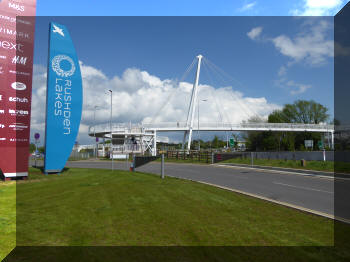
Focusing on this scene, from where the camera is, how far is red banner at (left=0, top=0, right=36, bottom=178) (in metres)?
14.6

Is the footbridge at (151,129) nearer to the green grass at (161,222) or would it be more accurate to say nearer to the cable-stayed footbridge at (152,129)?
the cable-stayed footbridge at (152,129)

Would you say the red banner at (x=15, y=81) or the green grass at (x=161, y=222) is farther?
the red banner at (x=15, y=81)

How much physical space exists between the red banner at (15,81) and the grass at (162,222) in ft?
23.1

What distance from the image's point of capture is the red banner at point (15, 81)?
47.9 feet

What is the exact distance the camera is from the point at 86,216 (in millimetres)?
6602

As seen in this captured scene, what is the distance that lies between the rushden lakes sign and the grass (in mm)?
9040

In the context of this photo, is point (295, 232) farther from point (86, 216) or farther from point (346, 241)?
point (86, 216)

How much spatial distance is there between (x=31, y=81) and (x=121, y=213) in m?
12.2

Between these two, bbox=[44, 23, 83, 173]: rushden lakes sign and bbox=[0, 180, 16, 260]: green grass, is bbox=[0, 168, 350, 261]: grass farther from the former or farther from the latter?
bbox=[44, 23, 83, 173]: rushden lakes sign

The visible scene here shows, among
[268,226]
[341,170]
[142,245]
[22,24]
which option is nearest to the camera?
[142,245]

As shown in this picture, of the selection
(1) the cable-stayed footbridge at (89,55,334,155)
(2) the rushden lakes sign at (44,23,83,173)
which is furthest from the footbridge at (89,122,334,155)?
(2) the rushden lakes sign at (44,23,83,173)

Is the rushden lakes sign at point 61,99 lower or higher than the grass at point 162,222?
higher
